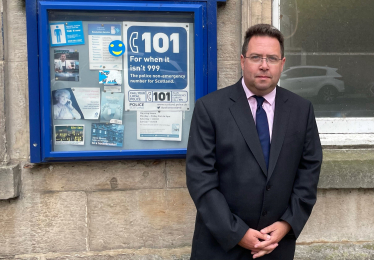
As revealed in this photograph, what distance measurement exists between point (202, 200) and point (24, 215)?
185 centimetres

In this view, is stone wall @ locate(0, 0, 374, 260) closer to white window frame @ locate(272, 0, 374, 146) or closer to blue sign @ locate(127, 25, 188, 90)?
white window frame @ locate(272, 0, 374, 146)

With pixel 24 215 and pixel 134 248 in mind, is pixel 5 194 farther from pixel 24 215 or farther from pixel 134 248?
pixel 134 248

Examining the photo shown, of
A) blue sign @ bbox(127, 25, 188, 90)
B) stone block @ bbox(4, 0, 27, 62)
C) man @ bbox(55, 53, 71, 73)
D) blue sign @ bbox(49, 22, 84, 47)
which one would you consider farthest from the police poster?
stone block @ bbox(4, 0, 27, 62)

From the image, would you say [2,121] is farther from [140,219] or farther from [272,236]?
[272,236]

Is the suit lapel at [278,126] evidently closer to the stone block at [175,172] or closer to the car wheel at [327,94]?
the stone block at [175,172]

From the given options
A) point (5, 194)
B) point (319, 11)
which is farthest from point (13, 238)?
point (319, 11)

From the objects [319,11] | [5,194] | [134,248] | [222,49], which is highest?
[319,11]

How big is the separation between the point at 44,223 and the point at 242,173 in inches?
77.1

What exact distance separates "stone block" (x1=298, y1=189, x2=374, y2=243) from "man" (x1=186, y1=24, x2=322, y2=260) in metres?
1.38

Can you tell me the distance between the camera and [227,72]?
328 centimetres

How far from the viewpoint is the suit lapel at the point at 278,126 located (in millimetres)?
2058

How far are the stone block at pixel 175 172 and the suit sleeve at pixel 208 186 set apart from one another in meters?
1.19

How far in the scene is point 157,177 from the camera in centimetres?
332

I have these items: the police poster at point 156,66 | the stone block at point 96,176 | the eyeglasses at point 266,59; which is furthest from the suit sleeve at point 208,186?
the stone block at point 96,176
